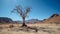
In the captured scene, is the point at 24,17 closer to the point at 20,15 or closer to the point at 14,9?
the point at 20,15

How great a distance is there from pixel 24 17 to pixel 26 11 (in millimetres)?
2026

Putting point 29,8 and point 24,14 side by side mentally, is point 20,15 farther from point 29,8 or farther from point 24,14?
point 29,8

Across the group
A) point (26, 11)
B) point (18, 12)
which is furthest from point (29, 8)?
point (18, 12)

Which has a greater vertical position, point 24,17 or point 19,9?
point 19,9

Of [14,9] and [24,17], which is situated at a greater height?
[14,9]

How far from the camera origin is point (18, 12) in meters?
38.4

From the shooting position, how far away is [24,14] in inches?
1507

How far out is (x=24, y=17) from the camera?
1515 inches

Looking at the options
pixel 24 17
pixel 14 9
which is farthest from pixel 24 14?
pixel 14 9

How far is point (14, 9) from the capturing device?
3881 centimetres

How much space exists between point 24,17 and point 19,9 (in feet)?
9.87

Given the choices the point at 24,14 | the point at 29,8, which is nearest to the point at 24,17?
the point at 24,14

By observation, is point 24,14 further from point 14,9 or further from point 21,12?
point 14,9

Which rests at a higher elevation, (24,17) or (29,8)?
(29,8)
